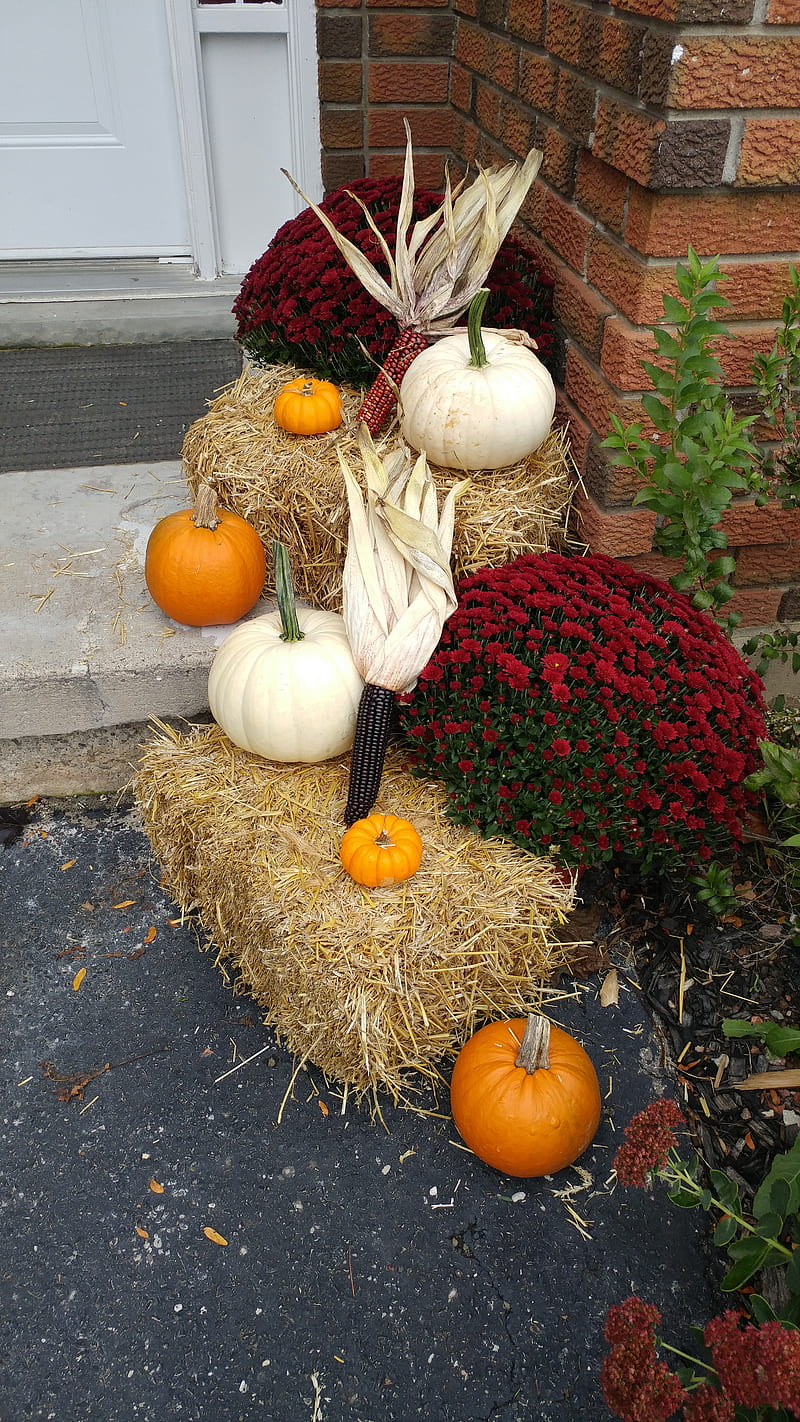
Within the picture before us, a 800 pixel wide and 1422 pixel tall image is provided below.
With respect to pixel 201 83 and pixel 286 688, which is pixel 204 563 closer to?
pixel 286 688

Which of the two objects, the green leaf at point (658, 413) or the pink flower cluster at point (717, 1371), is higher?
the green leaf at point (658, 413)

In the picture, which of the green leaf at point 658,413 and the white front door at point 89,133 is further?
the white front door at point 89,133

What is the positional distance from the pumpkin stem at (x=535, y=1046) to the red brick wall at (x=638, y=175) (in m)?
1.34

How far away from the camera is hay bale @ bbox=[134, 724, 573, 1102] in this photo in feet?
6.73

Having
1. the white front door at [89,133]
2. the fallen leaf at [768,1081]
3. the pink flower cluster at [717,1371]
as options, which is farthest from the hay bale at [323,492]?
the white front door at [89,133]

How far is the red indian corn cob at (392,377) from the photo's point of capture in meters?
2.71

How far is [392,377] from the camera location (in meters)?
2.72

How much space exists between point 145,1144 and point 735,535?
7.17 feet

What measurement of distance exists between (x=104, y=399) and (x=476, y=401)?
208cm

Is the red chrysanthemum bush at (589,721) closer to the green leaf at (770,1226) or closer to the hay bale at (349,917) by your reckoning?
the hay bale at (349,917)

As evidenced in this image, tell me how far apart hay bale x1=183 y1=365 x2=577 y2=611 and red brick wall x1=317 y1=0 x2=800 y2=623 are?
0.16 metres

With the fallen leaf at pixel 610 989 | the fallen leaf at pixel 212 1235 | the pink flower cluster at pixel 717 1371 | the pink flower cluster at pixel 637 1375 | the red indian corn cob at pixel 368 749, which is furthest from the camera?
the fallen leaf at pixel 610 989

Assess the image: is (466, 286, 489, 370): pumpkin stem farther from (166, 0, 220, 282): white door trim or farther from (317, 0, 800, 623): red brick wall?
(166, 0, 220, 282): white door trim

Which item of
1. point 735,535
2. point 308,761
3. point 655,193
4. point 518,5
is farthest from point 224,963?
point 518,5
